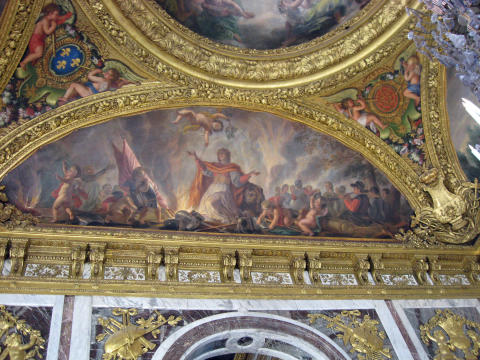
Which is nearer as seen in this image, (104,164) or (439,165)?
(104,164)

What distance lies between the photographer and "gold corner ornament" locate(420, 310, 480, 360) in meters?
7.93

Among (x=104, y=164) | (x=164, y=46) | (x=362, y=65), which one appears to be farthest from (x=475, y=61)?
(x=104, y=164)

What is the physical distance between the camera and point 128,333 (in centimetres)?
682

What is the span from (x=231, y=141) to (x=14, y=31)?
3.95 metres

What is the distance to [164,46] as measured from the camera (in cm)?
877

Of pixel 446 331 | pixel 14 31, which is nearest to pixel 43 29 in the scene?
pixel 14 31

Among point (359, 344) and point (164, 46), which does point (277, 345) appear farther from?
point (164, 46)

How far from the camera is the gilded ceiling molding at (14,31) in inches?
296

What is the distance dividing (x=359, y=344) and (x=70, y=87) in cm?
A: 606

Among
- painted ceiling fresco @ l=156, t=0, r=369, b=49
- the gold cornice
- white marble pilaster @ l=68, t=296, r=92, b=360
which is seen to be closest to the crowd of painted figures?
the gold cornice

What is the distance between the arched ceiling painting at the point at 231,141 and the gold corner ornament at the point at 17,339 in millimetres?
1095

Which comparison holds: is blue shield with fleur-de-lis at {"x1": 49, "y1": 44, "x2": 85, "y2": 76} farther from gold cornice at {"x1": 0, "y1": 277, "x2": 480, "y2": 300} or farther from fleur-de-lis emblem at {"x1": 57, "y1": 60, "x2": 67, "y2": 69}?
gold cornice at {"x1": 0, "y1": 277, "x2": 480, "y2": 300}

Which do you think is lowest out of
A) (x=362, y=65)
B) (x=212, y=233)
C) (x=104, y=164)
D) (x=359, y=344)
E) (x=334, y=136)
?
(x=359, y=344)

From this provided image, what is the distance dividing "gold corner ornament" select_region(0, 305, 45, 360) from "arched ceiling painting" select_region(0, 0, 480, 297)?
1095 mm
